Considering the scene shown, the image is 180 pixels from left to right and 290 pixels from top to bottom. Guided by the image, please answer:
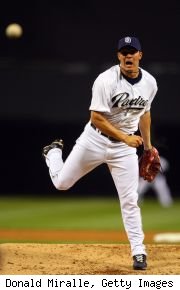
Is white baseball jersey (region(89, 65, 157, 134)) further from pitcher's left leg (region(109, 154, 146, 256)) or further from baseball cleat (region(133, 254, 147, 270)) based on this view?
baseball cleat (region(133, 254, 147, 270))

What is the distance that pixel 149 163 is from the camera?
20.3 feet

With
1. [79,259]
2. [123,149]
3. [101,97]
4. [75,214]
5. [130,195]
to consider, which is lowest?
[79,259]

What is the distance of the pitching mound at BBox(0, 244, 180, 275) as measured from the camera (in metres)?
5.68

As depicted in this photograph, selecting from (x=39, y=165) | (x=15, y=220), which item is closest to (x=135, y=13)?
(x=39, y=165)

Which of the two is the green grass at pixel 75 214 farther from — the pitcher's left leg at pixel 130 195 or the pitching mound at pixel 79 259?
the pitcher's left leg at pixel 130 195

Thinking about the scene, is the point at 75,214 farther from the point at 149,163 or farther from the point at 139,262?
the point at 139,262

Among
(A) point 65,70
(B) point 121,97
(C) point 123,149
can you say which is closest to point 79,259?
(C) point 123,149

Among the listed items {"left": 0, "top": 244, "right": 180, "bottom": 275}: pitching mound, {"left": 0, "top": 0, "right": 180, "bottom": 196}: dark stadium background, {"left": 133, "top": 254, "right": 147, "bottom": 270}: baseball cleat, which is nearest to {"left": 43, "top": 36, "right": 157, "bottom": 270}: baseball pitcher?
{"left": 133, "top": 254, "right": 147, "bottom": 270}: baseball cleat

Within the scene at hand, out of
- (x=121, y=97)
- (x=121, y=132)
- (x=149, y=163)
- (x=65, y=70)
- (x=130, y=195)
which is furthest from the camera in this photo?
(x=65, y=70)

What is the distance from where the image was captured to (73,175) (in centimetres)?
589

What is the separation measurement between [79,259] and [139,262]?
77 centimetres

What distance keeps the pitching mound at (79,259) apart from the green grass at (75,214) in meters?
3.72

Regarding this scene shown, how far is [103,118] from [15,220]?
634 cm

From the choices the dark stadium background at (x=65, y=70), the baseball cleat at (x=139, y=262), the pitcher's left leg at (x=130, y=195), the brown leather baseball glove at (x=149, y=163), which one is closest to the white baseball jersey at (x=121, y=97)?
the pitcher's left leg at (x=130, y=195)
